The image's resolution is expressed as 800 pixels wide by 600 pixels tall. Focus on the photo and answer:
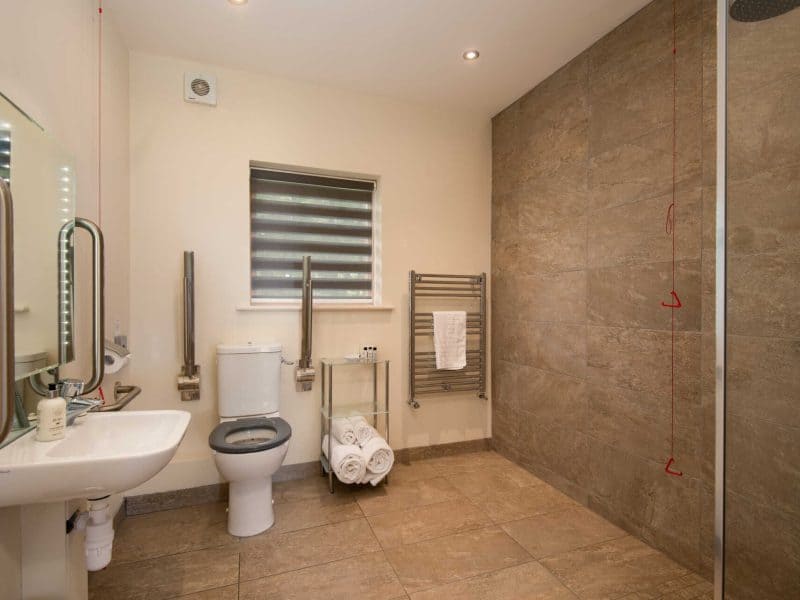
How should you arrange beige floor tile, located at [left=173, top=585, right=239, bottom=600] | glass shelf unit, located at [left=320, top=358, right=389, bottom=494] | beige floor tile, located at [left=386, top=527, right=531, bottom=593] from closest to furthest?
beige floor tile, located at [left=173, top=585, right=239, bottom=600], beige floor tile, located at [left=386, top=527, right=531, bottom=593], glass shelf unit, located at [left=320, top=358, right=389, bottom=494]

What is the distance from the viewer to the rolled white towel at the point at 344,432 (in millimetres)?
2326

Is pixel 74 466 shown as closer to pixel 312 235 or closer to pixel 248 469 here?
pixel 248 469

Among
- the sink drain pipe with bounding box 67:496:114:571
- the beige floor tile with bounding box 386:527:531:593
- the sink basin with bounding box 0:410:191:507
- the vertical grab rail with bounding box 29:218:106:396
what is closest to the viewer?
the sink basin with bounding box 0:410:191:507

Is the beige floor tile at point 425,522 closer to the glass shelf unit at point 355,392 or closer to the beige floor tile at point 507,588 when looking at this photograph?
the beige floor tile at point 507,588

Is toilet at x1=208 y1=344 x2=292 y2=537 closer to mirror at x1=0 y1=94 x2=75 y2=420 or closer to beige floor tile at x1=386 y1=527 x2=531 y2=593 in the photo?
beige floor tile at x1=386 y1=527 x2=531 y2=593

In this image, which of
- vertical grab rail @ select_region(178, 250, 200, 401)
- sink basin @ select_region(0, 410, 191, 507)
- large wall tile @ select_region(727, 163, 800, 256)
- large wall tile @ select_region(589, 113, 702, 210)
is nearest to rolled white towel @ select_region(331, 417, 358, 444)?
vertical grab rail @ select_region(178, 250, 200, 401)

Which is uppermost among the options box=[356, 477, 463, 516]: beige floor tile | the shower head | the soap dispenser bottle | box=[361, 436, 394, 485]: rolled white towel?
the shower head

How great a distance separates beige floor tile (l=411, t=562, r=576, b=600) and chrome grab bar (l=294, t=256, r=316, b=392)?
4.13 feet

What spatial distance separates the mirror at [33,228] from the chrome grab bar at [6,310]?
0.57 meters

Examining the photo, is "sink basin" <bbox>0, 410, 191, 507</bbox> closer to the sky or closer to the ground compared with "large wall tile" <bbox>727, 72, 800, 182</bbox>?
closer to the ground

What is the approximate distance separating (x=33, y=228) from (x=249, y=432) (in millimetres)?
1315

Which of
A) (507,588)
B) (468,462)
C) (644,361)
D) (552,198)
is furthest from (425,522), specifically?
(552,198)

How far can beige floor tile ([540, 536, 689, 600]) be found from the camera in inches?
61.6

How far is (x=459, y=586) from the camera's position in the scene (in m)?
1.58
